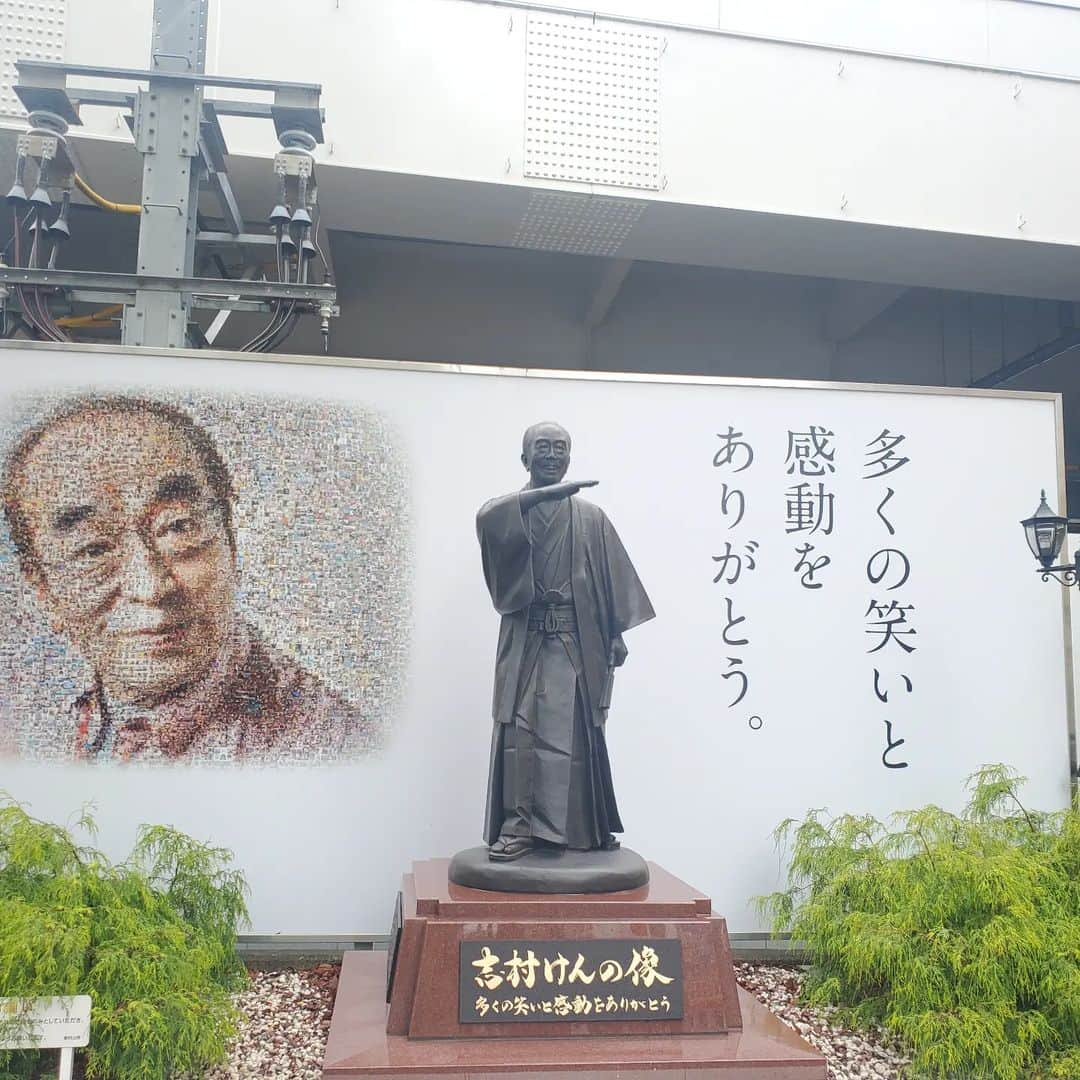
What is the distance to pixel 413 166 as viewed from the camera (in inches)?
244

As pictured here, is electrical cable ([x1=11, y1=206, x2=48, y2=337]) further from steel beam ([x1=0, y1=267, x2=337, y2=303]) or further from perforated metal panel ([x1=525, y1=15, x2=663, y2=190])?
perforated metal panel ([x1=525, y1=15, x2=663, y2=190])

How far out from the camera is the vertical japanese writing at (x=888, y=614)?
4797 mm

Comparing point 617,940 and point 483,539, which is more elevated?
point 483,539

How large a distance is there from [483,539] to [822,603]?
199cm

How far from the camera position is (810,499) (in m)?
4.87

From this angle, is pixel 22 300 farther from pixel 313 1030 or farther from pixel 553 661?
pixel 313 1030

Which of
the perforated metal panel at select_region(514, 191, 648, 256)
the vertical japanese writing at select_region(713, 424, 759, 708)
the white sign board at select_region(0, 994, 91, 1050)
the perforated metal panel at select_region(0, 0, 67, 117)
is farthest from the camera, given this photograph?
the perforated metal panel at select_region(514, 191, 648, 256)

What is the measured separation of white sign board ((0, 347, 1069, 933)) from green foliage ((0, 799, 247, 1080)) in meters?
0.61

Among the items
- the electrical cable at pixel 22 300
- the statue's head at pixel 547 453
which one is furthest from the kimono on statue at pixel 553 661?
the electrical cable at pixel 22 300

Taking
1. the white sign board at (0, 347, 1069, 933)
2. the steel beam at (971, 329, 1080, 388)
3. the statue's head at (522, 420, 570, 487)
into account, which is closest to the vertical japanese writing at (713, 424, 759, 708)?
the white sign board at (0, 347, 1069, 933)

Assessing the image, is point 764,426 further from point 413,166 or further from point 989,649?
point 413,166

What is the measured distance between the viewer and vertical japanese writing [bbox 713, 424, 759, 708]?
4.70 m

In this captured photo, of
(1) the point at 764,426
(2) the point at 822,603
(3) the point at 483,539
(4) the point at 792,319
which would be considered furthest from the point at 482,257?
(3) the point at 483,539

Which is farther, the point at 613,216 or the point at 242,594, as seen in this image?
the point at 613,216
